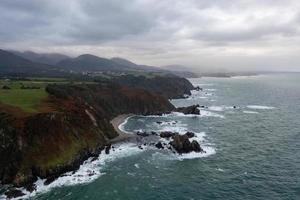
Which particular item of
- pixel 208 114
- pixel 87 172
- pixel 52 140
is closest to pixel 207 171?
pixel 87 172

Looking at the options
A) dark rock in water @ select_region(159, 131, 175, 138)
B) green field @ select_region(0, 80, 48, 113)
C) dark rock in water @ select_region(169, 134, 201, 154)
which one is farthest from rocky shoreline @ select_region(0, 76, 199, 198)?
dark rock in water @ select_region(169, 134, 201, 154)

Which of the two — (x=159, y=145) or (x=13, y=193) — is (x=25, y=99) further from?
(x=13, y=193)

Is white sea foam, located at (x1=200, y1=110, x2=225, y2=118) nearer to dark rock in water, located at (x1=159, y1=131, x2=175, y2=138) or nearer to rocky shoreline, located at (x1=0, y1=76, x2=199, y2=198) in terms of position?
dark rock in water, located at (x1=159, y1=131, x2=175, y2=138)

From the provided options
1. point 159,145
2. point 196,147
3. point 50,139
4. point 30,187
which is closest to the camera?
point 30,187

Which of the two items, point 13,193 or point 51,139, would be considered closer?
point 13,193

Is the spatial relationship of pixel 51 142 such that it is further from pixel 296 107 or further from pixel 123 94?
pixel 296 107

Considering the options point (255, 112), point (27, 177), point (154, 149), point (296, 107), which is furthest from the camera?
point (296, 107)

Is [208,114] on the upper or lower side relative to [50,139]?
lower

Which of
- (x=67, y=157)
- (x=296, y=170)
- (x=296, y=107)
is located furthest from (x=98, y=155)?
(x=296, y=107)

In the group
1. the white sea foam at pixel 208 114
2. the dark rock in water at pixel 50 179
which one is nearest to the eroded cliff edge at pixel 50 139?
the dark rock in water at pixel 50 179
